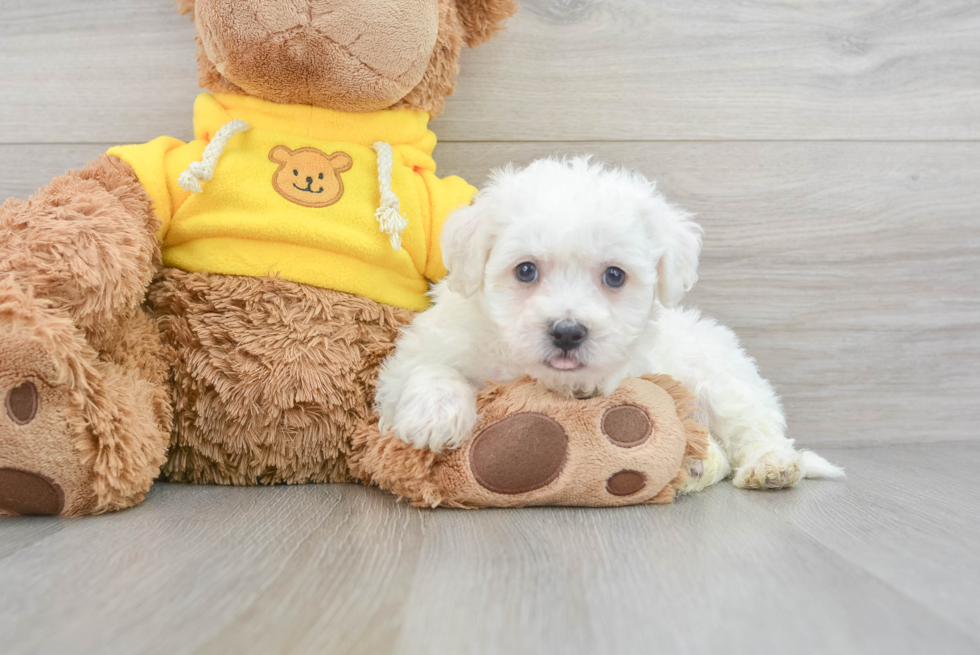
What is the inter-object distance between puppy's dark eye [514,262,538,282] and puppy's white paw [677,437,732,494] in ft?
1.36

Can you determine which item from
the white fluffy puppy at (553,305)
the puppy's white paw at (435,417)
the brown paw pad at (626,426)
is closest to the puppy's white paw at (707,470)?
the white fluffy puppy at (553,305)

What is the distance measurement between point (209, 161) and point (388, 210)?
1.09 feet

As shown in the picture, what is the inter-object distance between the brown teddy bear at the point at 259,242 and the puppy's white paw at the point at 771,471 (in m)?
0.72

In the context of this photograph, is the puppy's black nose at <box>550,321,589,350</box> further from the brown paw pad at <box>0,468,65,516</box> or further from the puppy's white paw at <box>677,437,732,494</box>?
the brown paw pad at <box>0,468,65,516</box>

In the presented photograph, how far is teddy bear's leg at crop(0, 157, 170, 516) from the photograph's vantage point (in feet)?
3.42

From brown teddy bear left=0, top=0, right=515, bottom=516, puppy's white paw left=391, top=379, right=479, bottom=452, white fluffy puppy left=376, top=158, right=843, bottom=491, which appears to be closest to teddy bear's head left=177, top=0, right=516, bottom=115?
brown teddy bear left=0, top=0, right=515, bottom=516

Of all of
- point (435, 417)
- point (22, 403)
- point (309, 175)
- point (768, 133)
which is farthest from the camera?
point (768, 133)

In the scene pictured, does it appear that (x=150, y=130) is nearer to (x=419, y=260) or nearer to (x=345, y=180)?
(x=345, y=180)

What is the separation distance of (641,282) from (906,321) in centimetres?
105

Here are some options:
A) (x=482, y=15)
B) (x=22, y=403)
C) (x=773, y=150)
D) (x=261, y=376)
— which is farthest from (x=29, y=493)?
(x=773, y=150)

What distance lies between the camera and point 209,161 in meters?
1.31

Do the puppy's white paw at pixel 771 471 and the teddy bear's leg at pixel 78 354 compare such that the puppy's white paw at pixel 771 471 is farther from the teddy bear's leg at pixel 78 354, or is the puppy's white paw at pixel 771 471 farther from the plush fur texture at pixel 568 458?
the teddy bear's leg at pixel 78 354

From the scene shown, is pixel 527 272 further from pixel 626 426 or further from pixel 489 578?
pixel 489 578

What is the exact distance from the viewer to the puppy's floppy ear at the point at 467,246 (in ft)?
4.08
